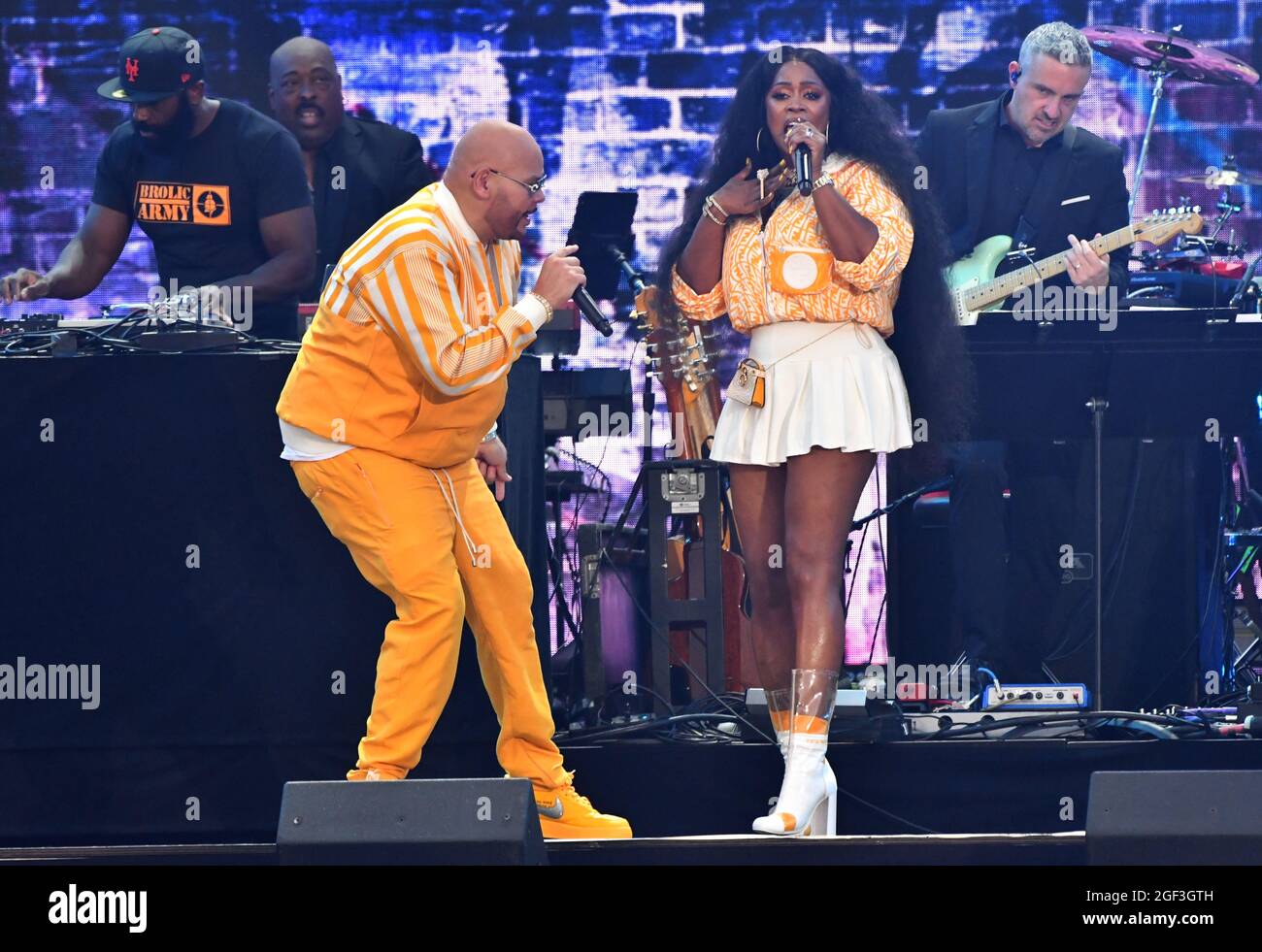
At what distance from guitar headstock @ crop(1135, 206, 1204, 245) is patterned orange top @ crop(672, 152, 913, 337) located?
5.03ft

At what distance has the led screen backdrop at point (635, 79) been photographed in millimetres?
6266

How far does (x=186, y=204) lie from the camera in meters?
5.32

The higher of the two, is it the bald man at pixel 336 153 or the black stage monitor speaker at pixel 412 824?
the bald man at pixel 336 153

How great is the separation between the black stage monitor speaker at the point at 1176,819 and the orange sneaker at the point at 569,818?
1519 mm

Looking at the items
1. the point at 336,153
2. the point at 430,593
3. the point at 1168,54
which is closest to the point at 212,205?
the point at 336,153

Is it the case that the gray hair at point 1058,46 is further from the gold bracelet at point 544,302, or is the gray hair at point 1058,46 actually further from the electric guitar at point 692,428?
the gold bracelet at point 544,302

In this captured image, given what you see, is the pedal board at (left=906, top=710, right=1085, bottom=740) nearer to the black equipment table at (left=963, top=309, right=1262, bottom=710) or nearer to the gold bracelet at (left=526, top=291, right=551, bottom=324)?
the black equipment table at (left=963, top=309, right=1262, bottom=710)

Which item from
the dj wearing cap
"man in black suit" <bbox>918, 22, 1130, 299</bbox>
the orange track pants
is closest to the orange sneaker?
the orange track pants

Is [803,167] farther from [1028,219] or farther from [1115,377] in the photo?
[1028,219]

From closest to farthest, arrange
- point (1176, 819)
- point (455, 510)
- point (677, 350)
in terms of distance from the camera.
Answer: point (1176, 819)
point (455, 510)
point (677, 350)

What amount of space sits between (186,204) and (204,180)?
0.28 ft

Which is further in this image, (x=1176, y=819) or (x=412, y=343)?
(x=412, y=343)

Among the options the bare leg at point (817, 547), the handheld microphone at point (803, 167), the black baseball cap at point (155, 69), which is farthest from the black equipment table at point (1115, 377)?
the black baseball cap at point (155, 69)

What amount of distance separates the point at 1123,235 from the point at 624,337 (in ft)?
5.73
